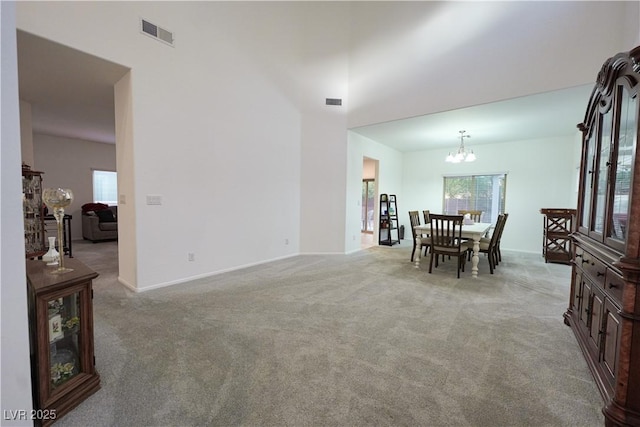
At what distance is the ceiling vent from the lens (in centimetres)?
313

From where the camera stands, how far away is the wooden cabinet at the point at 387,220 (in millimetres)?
6902

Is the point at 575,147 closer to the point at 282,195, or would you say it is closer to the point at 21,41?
the point at 282,195

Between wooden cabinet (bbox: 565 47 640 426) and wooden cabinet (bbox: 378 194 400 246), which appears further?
wooden cabinet (bbox: 378 194 400 246)

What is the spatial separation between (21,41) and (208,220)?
2466mm

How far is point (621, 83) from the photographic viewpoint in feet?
5.35

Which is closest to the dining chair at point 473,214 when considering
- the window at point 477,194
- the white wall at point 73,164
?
the window at point 477,194

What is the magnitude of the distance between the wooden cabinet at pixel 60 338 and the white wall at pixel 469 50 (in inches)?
187

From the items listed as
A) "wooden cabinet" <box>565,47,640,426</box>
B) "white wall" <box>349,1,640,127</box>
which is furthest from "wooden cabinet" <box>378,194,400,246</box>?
"wooden cabinet" <box>565,47,640,426</box>

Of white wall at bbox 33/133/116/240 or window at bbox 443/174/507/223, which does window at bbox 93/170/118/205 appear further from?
window at bbox 443/174/507/223

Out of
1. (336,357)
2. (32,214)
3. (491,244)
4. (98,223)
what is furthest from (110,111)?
(491,244)

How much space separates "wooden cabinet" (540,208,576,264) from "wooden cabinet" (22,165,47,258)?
7.53 m

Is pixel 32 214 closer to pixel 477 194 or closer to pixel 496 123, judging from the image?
pixel 496 123

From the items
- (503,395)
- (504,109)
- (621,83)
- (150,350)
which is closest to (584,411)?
(503,395)

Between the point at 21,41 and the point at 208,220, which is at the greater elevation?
the point at 21,41
